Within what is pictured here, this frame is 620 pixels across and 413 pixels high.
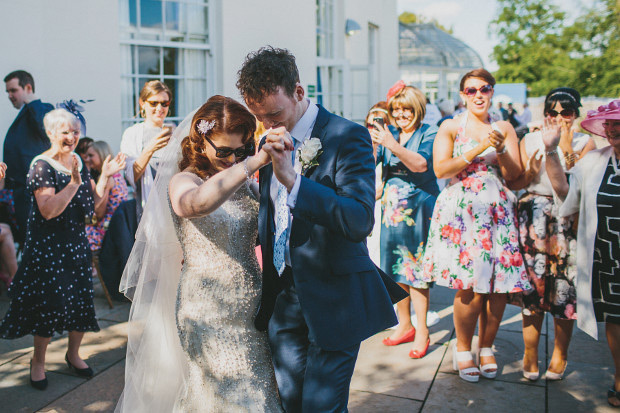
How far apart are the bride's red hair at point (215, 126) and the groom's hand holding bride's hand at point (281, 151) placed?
66cm

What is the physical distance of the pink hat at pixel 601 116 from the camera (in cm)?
361

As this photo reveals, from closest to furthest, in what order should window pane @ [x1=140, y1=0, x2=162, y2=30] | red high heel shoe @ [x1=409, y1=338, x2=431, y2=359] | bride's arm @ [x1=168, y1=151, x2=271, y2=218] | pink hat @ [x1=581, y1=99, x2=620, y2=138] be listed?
bride's arm @ [x1=168, y1=151, x2=271, y2=218] < pink hat @ [x1=581, y1=99, x2=620, y2=138] < red high heel shoe @ [x1=409, y1=338, x2=431, y2=359] < window pane @ [x1=140, y1=0, x2=162, y2=30]

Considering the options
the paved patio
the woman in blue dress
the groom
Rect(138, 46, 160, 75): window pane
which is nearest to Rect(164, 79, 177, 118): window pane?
Rect(138, 46, 160, 75): window pane

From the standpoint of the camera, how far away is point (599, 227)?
12.1 feet

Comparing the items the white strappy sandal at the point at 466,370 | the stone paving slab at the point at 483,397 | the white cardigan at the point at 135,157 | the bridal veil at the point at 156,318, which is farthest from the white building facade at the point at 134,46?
the stone paving slab at the point at 483,397

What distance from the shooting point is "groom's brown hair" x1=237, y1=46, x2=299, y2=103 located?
223 centimetres

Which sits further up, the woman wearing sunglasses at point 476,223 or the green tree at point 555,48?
the green tree at point 555,48

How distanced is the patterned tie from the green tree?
2168 centimetres

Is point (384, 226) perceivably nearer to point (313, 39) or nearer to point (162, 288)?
point (162, 288)

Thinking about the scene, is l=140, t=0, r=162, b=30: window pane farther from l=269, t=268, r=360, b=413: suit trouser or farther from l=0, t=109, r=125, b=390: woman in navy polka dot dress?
Result: l=269, t=268, r=360, b=413: suit trouser

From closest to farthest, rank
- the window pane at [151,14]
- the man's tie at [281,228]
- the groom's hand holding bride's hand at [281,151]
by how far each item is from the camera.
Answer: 1. the groom's hand holding bride's hand at [281,151]
2. the man's tie at [281,228]
3. the window pane at [151,14]

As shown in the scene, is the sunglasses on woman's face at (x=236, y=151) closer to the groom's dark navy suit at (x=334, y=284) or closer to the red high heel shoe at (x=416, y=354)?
the groom's dark navy suit at (x=334, y=284)

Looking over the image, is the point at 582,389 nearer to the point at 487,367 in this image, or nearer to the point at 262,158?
the point at 487,367

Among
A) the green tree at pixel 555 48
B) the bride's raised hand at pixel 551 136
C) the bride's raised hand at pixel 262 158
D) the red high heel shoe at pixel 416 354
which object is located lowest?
the red high heel shoe at pixel 416 354
